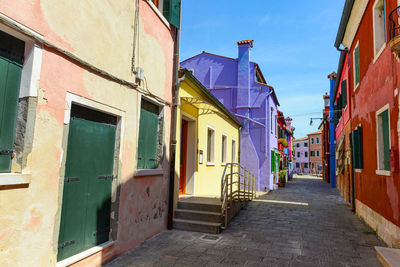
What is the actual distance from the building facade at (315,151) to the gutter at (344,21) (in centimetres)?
4914

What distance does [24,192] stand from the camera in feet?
9.26

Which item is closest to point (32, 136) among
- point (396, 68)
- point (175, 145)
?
point (175, 145)

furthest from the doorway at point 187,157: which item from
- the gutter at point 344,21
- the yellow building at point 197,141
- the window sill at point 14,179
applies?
the gutter at point 344,21

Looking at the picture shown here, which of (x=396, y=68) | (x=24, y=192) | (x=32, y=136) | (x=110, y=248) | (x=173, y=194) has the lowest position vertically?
(x=110, y=248)

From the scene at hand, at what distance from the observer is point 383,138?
19.2 ft

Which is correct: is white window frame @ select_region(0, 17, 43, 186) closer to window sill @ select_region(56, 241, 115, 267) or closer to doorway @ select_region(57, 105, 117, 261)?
doorway @ select_region(57, 105, 117, 261)

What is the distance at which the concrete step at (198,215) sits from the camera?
6.16 meters

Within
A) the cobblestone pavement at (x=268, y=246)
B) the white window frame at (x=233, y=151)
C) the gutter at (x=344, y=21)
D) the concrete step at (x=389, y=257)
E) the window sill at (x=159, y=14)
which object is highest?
the gutter at (x=344, y=21)

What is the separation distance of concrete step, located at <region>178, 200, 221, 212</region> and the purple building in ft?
34.1

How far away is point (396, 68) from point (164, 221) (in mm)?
5520

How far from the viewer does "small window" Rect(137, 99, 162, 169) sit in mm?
5266

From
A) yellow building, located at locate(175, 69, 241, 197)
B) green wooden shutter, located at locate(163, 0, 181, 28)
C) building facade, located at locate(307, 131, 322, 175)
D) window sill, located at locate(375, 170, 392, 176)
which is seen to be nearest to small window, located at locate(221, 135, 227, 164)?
yellow building, located at locate(175, 69, 241, 197)

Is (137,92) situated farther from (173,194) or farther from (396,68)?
(396,68)

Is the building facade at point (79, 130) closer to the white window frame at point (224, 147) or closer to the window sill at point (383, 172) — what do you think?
the window sill at point (383, 172)
